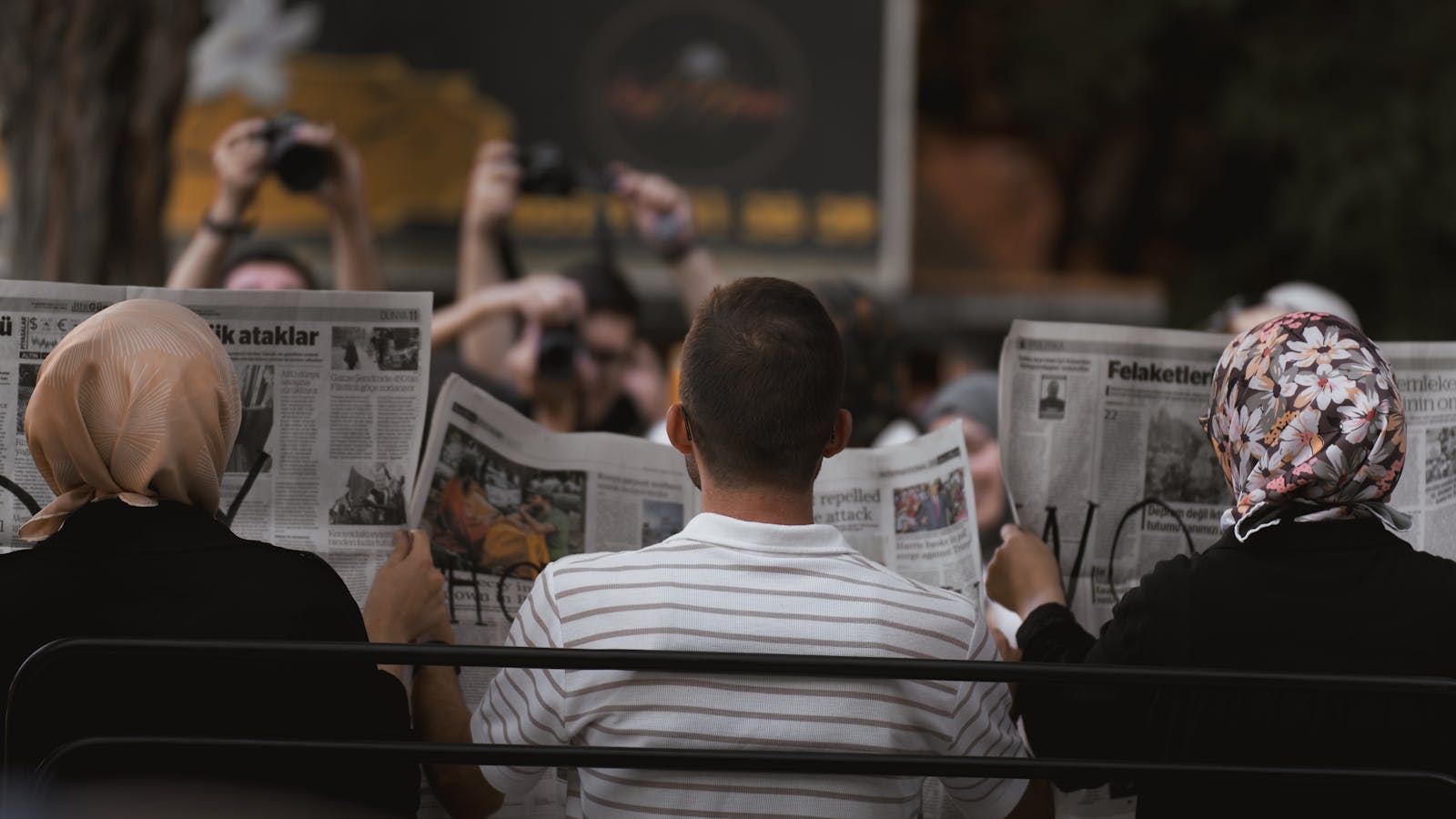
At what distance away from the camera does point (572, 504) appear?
6.57 feet

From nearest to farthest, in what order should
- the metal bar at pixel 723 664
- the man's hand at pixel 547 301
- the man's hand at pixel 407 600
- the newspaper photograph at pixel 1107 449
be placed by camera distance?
the metal bar at pixel 723 664
the man's hand at pixel 407 600
the newspaper photograph at pixel 1107 449
the man's hand at pixel 547 301

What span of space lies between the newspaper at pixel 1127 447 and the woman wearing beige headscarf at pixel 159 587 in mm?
969

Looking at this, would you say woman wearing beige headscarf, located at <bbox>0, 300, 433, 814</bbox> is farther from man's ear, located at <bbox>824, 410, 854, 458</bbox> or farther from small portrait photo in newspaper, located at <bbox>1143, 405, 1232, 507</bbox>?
small portrait photo in newspaper, located at <bbox>1143, 405, 1232, 507</bbox>

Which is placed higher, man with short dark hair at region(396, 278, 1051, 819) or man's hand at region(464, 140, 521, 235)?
man's hand at region(464, 140, 521, 235)

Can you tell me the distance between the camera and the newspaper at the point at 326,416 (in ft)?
6.29

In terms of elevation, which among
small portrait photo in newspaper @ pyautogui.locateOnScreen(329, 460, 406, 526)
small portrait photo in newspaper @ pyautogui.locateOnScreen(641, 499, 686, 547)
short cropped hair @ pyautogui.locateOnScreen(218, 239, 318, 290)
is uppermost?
short cropped hair @ pyautogui.locateOnScreen(218, 239, 318, 290)

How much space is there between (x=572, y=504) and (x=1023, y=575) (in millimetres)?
646

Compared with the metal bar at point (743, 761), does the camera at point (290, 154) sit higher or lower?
higher

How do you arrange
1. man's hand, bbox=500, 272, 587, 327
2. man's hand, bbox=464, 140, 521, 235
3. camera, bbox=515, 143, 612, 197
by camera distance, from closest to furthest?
man's hand, bbox=500, 272, 587, 327 → man's hand, bbox=464, 140, 521, 235 → camera, bbox=515, 143, 612, 197

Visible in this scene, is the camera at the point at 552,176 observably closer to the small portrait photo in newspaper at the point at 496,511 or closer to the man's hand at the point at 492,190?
the man's hand at the point at 492,190

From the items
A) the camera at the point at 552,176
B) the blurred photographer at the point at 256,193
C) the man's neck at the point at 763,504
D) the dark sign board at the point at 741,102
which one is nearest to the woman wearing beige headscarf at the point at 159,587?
the man's neck at the point at 763,504

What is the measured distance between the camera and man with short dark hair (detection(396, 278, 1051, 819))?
1.47 meters

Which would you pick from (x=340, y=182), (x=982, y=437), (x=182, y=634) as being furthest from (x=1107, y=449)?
(x=340, y=182)

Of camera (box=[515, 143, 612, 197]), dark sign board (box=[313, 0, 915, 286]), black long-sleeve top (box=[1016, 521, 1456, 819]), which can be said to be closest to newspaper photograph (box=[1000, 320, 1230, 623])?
black long-sleeve top (box=[1016, 521, 1456, 819])
